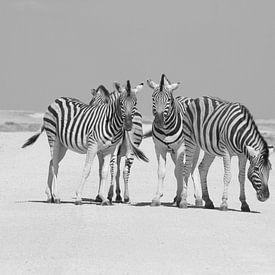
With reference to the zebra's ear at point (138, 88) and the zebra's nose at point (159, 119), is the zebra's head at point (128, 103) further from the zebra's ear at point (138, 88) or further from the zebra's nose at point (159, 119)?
the zebra's nose at point (159, 119)

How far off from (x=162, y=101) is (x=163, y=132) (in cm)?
59

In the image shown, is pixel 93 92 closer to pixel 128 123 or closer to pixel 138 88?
pixel 138 88

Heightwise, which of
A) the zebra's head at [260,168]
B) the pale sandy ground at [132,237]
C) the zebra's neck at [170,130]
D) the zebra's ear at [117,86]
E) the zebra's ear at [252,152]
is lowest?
the pale sandy ground at [132,237]

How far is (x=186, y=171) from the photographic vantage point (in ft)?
59.7

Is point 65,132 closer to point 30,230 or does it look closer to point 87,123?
point 87,123

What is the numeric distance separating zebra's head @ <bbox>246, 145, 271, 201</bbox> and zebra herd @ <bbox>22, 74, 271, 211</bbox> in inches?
3.6

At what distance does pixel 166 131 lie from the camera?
18047 millimetres

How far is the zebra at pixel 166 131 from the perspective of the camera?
17844 mm

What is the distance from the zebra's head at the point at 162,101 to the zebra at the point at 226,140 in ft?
1.65

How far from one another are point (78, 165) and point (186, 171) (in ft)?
38.0

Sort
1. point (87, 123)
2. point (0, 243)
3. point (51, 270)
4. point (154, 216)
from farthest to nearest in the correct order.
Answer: point (87, 123), point (154, 216), point (0, 243), point (51, 270)

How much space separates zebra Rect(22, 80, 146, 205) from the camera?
1805cm

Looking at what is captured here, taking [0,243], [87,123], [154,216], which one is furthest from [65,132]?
[0,243]

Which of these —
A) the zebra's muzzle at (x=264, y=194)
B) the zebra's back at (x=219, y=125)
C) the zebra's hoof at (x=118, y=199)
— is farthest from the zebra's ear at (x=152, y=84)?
the zebra's muzzle at (x=264, y=194)
